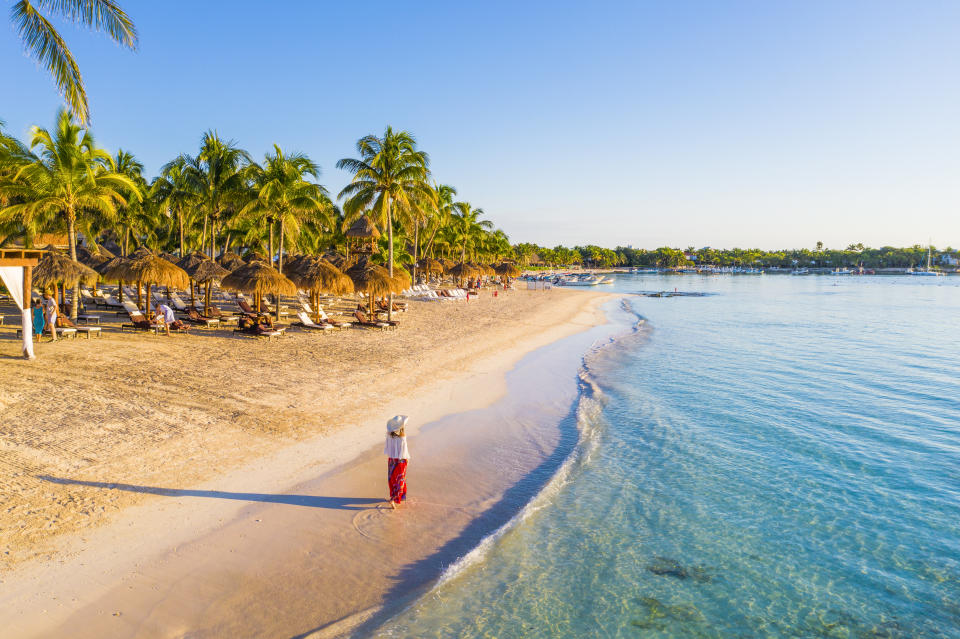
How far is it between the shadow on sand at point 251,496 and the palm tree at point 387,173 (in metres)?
17.7

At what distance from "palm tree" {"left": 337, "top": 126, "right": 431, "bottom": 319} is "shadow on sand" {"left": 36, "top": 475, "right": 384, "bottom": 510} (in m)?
17.7

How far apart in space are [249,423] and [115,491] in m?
2.51

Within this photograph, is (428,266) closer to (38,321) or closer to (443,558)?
(38,321)

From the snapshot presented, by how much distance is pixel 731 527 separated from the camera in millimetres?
6488

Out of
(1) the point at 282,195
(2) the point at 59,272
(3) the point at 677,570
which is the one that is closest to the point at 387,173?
(1) the point at 282,195

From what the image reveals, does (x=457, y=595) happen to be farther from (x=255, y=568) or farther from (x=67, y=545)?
(x=67, y=545)

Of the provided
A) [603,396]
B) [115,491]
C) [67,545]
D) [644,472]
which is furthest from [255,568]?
Result: [603,396]

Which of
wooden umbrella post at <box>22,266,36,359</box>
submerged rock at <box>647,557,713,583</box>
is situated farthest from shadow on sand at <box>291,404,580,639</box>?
wooden umbrella post at <box>22,266,36,359</box>

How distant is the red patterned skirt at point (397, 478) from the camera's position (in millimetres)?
6055

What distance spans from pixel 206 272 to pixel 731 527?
58.0 feet

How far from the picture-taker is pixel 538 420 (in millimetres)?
10305

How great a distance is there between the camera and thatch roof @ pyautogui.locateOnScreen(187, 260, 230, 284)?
17841 millimetres

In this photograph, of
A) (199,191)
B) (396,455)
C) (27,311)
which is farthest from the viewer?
(199,191)

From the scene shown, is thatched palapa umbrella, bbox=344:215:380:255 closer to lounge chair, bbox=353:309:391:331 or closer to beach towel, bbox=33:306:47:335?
lounge chair, bbox=353:309:391:331
